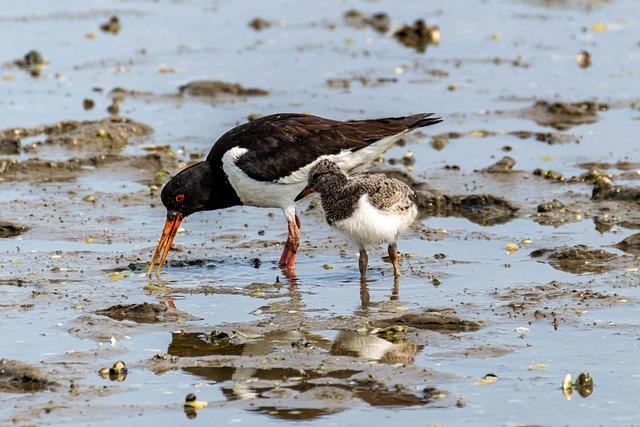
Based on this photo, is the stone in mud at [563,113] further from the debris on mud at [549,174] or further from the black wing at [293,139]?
the black wing at [293,139]

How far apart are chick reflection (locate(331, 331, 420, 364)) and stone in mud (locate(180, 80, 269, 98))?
29.5 feet

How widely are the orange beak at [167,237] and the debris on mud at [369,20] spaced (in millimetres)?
10882

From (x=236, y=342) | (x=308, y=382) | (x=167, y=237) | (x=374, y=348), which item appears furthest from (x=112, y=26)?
(x=308, y=382)

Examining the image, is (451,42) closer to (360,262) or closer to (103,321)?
(360,262)

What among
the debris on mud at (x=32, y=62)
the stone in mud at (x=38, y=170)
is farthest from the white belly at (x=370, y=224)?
the debris on mud at (x=32, y=62)

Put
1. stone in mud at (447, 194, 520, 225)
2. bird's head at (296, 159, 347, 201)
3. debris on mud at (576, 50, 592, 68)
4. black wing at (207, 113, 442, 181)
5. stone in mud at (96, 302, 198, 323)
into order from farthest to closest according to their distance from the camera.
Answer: debris on mud at (576, 50, 592, 68) → stone in mud at (447, 194, 520, 225) → black wing at (207, 113, 442, 181) → bird's head at (296, 159, 347, 201) → stone in mud at (96, 302, 198, 323)

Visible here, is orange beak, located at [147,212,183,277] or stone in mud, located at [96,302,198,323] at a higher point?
orange beak, located at [147,212,183,277]

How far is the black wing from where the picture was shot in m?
11.5

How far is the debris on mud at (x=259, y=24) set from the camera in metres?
22.0

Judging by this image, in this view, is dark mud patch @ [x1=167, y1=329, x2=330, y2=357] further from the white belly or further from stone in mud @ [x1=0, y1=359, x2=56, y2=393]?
the white belly

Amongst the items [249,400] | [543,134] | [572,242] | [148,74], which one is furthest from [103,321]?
[148,74]

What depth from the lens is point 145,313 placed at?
9.61 m

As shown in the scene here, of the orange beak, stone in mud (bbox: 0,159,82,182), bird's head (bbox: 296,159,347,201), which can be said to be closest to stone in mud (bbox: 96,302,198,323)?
the orange beak

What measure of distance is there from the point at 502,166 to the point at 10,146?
17.9 feet
